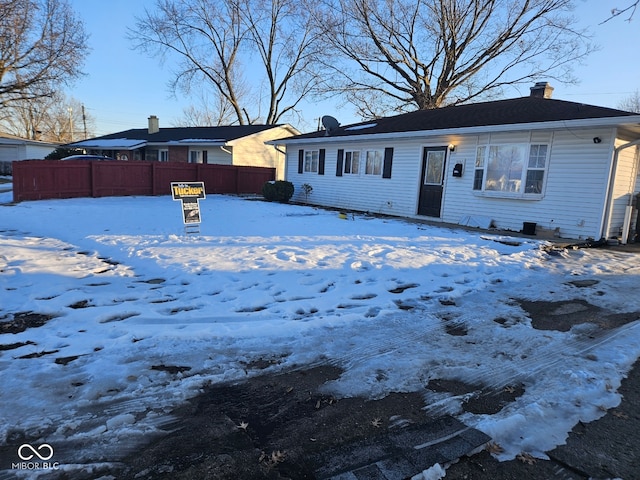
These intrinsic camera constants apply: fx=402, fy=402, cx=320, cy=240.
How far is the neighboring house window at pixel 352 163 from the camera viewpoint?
15.3 meters

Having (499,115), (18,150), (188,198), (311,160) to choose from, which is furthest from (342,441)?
(18,150)

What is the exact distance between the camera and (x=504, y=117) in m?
11.3

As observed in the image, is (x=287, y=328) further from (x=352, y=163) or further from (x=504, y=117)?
(x=352, y=163)

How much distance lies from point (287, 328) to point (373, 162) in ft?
38.4

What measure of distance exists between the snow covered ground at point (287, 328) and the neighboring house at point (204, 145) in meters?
18.1

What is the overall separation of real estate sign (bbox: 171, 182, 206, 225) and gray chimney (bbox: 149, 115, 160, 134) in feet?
81.0

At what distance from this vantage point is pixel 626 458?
2.21 metres

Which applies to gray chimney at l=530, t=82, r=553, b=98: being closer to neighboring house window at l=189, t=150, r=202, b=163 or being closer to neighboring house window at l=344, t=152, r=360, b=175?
neighboring house window at l=344, t=152, r=360, b=175

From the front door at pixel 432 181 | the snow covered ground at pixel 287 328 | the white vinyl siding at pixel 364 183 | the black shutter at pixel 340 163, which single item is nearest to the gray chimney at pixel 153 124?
the white vinyl siding at pixel 364 183

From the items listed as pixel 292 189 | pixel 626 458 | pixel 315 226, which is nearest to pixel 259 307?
pixel 626 458

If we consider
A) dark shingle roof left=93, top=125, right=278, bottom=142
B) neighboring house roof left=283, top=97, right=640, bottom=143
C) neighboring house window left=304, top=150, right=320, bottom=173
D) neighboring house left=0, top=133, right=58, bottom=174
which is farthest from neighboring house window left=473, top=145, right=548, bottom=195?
neighboring house left=0, top=133, right=58, bottom=174

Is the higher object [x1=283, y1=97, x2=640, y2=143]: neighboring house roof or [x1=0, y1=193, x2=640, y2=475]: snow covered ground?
[x1=283, y1=97, x2=640, y2=143]: neighboring house roof

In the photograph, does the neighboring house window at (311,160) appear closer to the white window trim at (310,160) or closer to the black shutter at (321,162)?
the white window trim at (310,160)

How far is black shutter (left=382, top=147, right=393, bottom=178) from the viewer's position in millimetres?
14047
